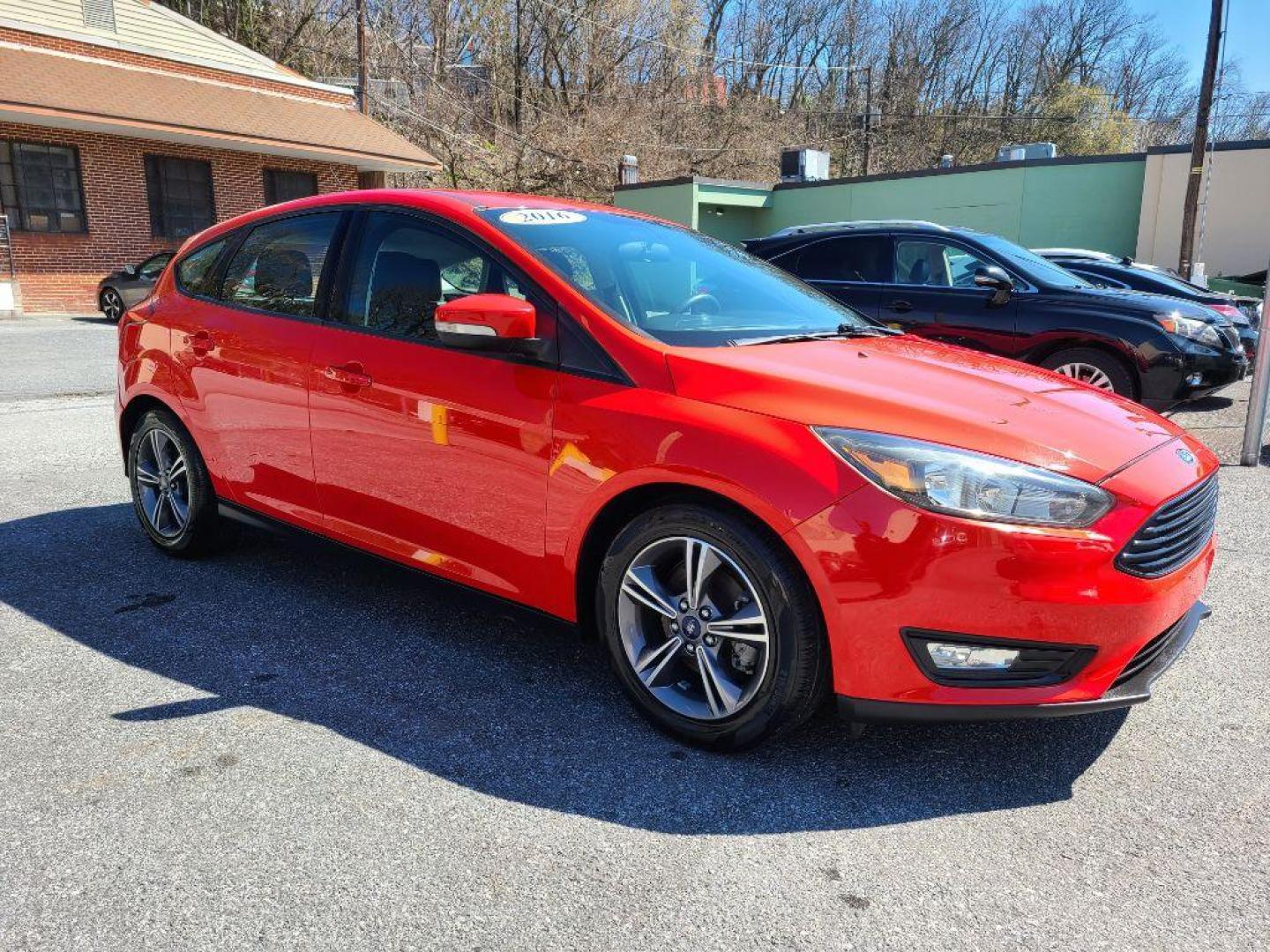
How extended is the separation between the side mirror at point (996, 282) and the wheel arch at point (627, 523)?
19.2 feet

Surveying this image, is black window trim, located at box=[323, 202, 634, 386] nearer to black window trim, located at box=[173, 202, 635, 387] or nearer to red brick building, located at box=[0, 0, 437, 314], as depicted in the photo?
black window trim, located at box=[173, 202, 635, 387]

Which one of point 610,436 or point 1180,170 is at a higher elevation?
point 1180,170

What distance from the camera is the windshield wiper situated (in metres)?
3.19

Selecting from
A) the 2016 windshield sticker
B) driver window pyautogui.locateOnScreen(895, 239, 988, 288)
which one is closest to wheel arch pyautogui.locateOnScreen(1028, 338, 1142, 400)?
driver window pyautogui.locateOnScreen(895, 239, 988, 288)

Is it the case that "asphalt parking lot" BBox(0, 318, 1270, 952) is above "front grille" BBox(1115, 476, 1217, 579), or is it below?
below

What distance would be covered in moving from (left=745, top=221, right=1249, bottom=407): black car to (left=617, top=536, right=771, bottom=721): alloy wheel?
5774 mm

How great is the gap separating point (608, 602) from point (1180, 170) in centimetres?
2589

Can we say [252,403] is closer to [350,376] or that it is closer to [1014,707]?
[350,376]

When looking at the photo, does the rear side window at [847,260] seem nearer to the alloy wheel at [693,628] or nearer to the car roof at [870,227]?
the car roof at [870,227]

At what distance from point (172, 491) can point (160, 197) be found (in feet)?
67.4

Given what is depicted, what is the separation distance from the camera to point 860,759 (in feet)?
9.29

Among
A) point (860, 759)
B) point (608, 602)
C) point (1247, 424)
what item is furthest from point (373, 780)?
point (1247, 424)

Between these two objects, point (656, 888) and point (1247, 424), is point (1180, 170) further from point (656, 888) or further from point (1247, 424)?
point (656, 888)

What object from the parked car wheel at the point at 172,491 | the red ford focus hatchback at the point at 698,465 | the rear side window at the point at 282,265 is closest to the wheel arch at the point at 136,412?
the parked car wheel at the point at 172,491
